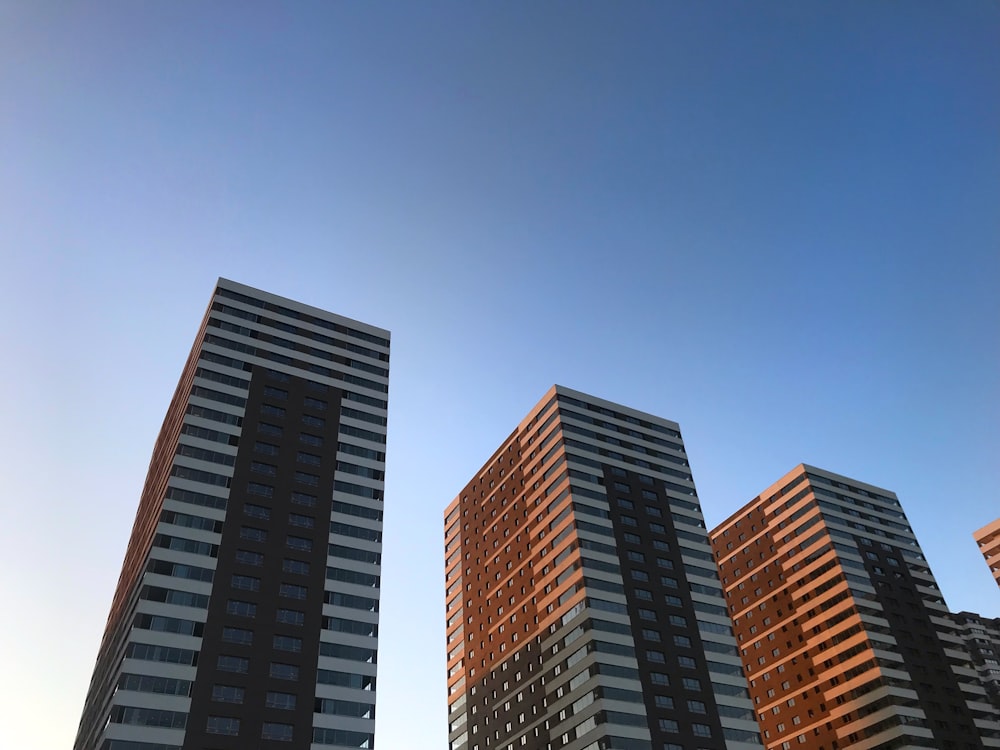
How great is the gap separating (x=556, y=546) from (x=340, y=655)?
1618 inches

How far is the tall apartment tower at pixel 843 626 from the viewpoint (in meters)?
129

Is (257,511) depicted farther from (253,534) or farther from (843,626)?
(843,626)

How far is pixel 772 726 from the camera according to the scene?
473 ft

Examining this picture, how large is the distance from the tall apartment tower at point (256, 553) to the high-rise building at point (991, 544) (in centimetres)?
14094

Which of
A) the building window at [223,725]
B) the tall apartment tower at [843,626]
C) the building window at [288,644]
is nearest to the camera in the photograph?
the building window at [223,725]

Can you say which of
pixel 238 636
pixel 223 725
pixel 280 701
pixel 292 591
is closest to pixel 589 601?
pixel 292 591

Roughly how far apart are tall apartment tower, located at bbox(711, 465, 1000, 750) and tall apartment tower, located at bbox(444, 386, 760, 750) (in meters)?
33.2

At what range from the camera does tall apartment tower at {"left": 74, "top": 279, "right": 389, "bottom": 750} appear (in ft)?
259

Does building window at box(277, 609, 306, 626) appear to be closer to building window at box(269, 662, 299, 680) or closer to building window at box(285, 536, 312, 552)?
building window at box(269, 662, 299, 680)

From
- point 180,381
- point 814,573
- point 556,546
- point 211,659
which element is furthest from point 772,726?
point 180,381

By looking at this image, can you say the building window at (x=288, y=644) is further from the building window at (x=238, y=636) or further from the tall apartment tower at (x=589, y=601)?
the tall apartment tower at (x=589, y=601)

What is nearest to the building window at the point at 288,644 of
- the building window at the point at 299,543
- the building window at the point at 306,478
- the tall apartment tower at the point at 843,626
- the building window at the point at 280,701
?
the building window at the point at 280,701

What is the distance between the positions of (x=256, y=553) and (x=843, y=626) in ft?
327

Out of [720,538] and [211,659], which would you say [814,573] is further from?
[211,659]
